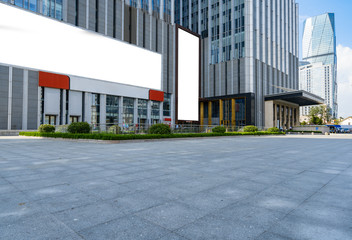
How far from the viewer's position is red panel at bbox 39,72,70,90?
35344 millimetres

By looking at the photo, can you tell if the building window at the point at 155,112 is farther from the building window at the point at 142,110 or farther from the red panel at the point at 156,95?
the building window at the point at 142,110

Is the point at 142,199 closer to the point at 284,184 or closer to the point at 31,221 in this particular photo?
the point at 31,221

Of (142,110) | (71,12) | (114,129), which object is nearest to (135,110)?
(142,110)

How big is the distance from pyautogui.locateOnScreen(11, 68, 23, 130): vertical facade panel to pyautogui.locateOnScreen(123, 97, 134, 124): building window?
19621mm

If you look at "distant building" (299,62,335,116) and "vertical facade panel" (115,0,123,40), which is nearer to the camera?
"vertical facade panel" (115,0,123,40)

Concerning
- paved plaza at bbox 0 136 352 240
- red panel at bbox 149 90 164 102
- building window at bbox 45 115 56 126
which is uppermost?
red panel at bbox 149 90 164 102

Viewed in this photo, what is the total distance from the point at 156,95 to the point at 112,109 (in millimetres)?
11735

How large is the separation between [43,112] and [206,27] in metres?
48.8

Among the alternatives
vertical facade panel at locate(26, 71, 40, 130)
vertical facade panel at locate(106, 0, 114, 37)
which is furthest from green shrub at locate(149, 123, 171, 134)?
vertical facade panel at locate(106, 0, 114, 37)

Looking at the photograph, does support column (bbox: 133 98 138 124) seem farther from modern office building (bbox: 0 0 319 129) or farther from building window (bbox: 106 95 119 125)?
building window (bbox: 106 95 119 125)

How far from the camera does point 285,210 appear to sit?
136 inches

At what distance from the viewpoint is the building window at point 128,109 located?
160 feet

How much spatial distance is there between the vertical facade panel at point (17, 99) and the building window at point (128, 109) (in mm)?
19621

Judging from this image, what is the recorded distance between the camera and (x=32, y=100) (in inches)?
1353
